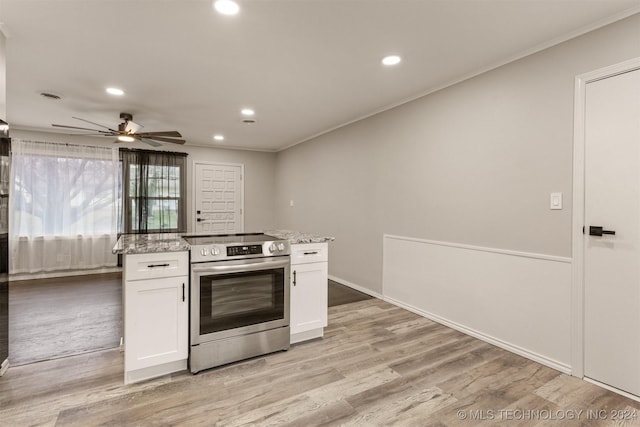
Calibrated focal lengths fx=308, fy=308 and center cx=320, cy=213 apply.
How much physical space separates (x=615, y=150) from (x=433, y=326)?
6.79ft

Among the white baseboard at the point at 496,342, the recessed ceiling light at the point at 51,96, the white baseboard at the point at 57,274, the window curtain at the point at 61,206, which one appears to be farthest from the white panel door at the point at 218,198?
the white baseboard at the point at 496,342

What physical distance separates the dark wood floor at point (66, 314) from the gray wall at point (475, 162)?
1200mm

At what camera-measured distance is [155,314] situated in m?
2.11

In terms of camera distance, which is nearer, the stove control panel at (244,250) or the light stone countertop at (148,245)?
the light stone countertop at (148,245)

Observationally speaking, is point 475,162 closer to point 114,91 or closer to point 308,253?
point 308,253

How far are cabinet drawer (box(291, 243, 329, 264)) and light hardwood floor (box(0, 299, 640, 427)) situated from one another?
2.47 feet

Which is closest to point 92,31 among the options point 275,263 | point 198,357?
point 275,263

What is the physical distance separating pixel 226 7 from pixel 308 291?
2.21m

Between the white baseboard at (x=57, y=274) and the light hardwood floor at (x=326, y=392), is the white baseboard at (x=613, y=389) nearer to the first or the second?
the light hardwood floor at (x=326, y=392)

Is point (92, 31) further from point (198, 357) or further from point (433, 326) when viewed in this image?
point (433, 326)

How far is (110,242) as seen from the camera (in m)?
5.41

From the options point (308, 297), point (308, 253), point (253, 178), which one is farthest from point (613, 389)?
point (253, 178)

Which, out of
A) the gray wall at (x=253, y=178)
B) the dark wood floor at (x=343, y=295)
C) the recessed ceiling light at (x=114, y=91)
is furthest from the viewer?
the gray wall at (x=253, y=178)

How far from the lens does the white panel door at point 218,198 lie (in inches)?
251
